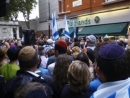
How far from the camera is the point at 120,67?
1820 mm

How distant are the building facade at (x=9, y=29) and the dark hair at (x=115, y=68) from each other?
139ft

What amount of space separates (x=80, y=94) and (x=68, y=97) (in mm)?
160

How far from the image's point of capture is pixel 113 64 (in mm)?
1817

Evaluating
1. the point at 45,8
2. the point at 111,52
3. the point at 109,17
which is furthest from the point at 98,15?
the point at 111,52

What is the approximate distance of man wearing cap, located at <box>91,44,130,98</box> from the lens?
181cm

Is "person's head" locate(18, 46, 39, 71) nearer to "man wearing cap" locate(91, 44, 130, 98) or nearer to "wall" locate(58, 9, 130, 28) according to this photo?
"man wearing cap" locate(91, 44, 130, 98)

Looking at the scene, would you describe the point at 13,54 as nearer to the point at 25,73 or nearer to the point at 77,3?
the point at 25,73

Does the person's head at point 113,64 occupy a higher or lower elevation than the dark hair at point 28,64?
higher

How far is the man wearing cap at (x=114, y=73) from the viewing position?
1.81 meters

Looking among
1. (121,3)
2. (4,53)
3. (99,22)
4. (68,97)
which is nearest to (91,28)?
Result: (99,22)

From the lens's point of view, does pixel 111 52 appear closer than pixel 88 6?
Yes

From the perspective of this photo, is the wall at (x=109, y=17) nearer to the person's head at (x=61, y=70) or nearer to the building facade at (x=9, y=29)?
the person's head at (x=61, y=70)

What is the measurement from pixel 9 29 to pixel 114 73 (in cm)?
4353

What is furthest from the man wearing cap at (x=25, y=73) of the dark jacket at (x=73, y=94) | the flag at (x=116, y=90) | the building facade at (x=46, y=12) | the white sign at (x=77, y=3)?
the building facade at (x=46, y=12)
